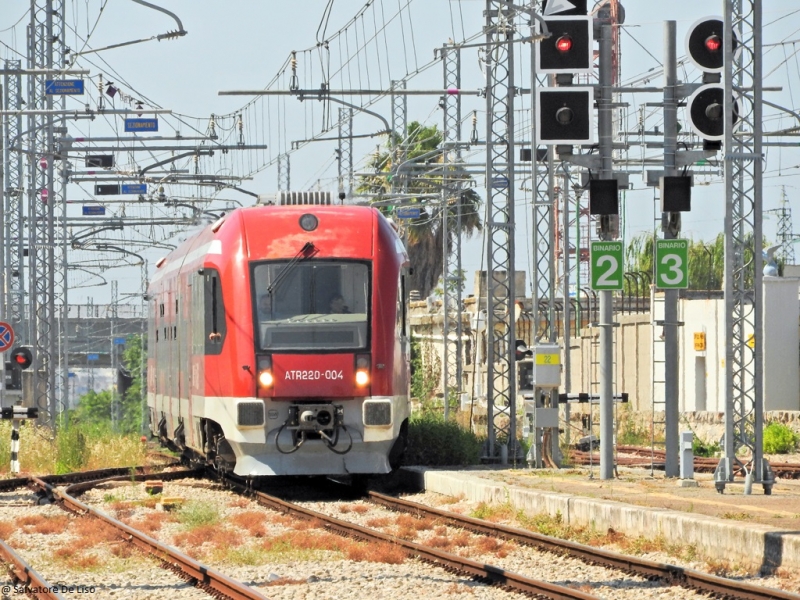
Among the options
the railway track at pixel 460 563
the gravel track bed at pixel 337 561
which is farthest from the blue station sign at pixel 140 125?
the railway track at pixel 460 563

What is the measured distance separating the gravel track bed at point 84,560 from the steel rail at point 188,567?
98mm

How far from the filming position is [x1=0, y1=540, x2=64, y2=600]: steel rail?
10.4 metres

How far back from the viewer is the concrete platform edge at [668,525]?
38.1 ft

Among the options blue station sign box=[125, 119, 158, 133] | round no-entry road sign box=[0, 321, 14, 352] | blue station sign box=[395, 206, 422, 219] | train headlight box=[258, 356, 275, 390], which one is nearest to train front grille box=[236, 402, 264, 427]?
train headlight box=[258, 356, 275, 390]

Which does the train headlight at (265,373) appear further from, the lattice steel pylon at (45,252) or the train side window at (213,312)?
the lattice steel pylon at (45,252)

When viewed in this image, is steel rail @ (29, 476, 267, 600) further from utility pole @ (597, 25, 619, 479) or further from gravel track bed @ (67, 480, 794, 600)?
utility pole @ (597, 25, 619, 479)

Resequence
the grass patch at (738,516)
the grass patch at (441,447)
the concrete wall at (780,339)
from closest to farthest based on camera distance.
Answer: the grass patch at (738,516) → the grass patch at (441,447) → the concrete wall at (780,339)

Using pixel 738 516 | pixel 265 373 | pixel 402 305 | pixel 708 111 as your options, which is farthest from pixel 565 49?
pixel 738 516

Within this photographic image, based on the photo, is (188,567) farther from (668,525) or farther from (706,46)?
(706,46)

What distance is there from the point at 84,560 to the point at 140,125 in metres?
23.5

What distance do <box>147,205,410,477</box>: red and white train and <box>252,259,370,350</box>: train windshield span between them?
0.01 metres

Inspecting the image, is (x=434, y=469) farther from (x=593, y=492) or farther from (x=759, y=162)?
(x=759, y=162)

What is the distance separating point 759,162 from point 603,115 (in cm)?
234

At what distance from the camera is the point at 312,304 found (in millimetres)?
18969
